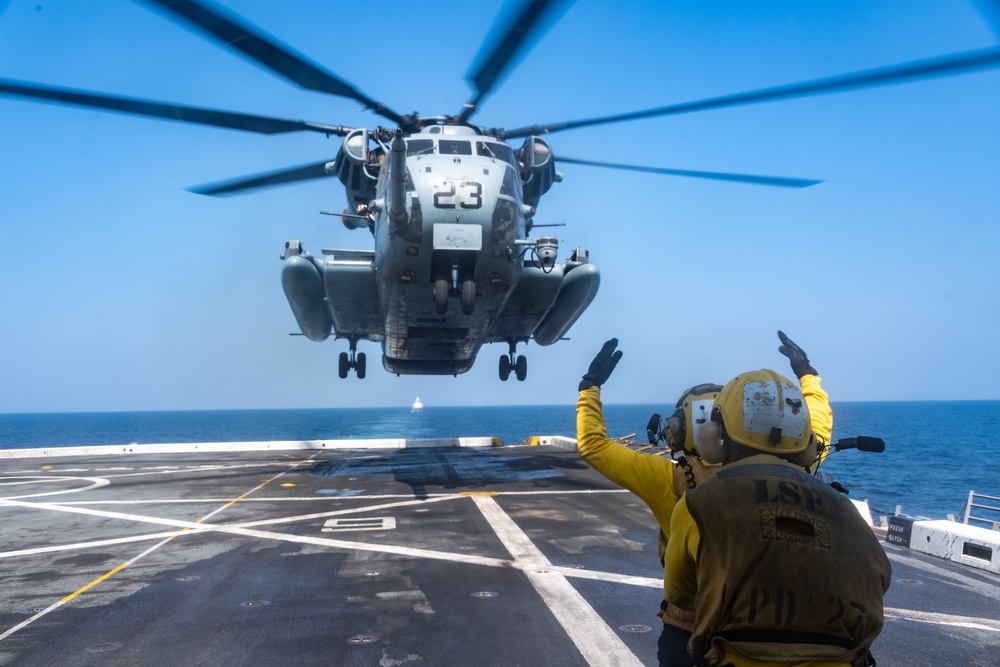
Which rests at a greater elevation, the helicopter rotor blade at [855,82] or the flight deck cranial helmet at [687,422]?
the helicopter rotor blade at [855,82]

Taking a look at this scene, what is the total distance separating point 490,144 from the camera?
1585 cm

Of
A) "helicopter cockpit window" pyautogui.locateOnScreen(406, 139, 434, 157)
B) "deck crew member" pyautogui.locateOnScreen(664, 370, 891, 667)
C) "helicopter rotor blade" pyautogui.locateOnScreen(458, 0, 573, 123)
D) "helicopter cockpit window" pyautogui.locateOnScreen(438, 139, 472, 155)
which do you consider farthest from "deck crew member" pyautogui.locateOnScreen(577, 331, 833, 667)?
"helicopter cockpit window" pyautogui.locateOnScreen(406, 139, 434, 157)

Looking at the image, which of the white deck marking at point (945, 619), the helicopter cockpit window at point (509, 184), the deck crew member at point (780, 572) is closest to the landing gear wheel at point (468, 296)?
the helicopter cockpit window at point (509, 184)

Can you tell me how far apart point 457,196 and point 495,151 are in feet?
5.90

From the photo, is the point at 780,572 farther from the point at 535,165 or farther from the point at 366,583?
the point at 535,165

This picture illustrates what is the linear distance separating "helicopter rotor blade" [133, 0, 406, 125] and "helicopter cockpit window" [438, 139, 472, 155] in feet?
11.7

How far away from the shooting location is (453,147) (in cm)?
1567

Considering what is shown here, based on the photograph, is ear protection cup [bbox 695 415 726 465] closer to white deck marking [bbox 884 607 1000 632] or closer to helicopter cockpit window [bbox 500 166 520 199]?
white deck marking [bbox 884 607 1000 632]

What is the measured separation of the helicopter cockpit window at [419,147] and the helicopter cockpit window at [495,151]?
1018 millimetres

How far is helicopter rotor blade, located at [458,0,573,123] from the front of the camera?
25.4ft

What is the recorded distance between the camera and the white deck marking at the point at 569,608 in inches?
265

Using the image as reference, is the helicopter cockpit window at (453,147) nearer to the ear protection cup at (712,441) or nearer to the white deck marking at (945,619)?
the white deck marking at (945,619)

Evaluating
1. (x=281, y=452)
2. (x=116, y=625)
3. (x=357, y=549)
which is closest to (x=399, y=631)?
(x=116, y=625)

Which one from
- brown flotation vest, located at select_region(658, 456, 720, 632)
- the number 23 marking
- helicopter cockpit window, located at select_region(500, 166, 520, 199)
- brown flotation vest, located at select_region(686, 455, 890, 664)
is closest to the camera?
brown flotation vest, located at select_region(686, 455, 890, 664)
